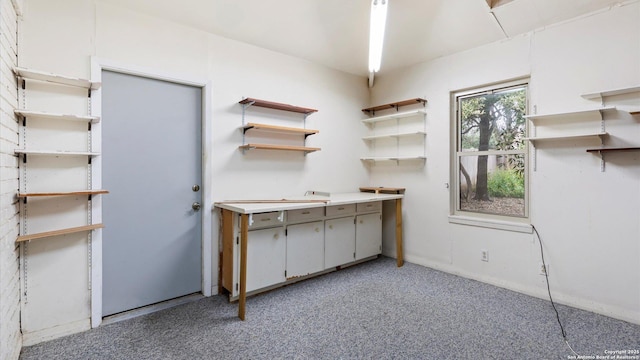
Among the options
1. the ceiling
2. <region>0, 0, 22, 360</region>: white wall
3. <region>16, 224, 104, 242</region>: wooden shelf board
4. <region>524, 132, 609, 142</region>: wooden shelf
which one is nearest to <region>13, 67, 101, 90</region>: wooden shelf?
<region>0, 0, 22, 360</region>: white wall

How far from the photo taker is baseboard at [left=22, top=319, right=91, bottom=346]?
2059 mm

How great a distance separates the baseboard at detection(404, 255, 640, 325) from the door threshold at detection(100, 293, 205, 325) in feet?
8.98

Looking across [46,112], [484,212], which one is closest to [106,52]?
[46,112]

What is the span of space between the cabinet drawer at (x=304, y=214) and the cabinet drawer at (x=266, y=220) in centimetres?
14

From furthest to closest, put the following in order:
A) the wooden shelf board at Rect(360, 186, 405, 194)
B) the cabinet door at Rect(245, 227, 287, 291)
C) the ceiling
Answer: the wooden shelf board at Rect(360, 186, 405, 194) → the cabinet door at Rect(245, 227, 287, 291) → the ceiling

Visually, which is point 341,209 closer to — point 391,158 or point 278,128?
point 391,158

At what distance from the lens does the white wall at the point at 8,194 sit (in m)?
1.68

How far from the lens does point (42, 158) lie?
6.97 ft

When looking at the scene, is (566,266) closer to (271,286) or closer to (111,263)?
(271,286)

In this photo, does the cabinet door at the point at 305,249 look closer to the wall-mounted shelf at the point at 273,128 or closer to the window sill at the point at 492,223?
the wall-mounted shelf at the point at 273,128

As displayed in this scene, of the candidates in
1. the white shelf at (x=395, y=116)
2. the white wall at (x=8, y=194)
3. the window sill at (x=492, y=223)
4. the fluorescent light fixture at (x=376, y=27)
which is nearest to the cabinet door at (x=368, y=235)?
the window sill at (x=492, y=223)

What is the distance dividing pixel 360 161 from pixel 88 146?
3145mm

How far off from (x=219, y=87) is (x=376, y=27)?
1.62m

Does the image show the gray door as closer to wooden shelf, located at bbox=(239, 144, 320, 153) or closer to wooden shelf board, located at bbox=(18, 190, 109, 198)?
wooden shelf board, located at bbox=(18, 190, 109, 198)
